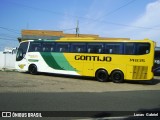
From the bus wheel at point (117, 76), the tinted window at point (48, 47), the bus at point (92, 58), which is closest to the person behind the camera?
the bus at point (92, 58)

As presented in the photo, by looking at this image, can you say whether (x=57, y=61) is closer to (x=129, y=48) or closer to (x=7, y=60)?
(x=129, y=48)

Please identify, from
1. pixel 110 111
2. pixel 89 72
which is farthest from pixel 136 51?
pixel 110 111

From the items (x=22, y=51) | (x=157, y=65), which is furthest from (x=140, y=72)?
(x=157, y=65)

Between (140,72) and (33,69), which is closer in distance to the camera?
(140,72)

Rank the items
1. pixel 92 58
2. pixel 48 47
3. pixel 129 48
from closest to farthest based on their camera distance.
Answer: pixel 129 48
pixel 92 58
pixel 48 47

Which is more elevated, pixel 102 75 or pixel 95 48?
pixel 95 48

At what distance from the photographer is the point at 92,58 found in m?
23.4

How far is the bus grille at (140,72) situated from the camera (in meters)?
21.6

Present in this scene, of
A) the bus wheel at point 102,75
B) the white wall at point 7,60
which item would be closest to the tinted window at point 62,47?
the bus wheel at point 102,75

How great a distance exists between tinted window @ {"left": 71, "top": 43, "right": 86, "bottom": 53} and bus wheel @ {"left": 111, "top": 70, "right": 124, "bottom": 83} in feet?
9.76

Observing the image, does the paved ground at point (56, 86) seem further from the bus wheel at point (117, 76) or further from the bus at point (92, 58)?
the bus at point (92, 58)

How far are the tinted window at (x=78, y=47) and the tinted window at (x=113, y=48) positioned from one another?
1.87 m

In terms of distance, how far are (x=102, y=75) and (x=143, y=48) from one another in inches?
144

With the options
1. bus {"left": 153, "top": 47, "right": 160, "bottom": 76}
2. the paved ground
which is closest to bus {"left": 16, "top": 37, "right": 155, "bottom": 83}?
the paved ground
